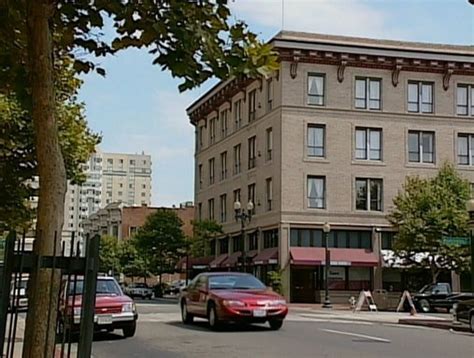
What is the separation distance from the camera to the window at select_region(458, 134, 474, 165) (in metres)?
54.2

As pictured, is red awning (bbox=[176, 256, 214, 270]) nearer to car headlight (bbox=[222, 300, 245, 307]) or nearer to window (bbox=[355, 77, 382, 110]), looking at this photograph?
window (bbox=[355, 77, 382, 110])

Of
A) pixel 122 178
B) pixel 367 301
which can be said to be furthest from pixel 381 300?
pixel 122 178

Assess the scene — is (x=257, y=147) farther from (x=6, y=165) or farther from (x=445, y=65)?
(x=6, y=165)

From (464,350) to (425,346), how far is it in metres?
0.93

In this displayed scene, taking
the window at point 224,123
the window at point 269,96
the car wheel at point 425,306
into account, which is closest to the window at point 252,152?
the window at point 269,96

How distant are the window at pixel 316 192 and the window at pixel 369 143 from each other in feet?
10.4

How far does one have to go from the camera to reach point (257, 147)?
55.6 meters

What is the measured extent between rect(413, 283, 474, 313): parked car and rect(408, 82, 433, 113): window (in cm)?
1582

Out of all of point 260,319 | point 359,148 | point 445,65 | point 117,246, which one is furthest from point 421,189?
point 117,246

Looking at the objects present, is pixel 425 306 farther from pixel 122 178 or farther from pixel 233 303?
pixel 122 178

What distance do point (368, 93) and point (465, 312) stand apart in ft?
99.2

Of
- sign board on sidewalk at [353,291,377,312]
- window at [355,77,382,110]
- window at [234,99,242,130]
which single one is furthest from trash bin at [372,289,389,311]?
window at [234,99,242,130]

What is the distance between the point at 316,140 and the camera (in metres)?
52.4

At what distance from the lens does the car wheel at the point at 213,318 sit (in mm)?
20686
